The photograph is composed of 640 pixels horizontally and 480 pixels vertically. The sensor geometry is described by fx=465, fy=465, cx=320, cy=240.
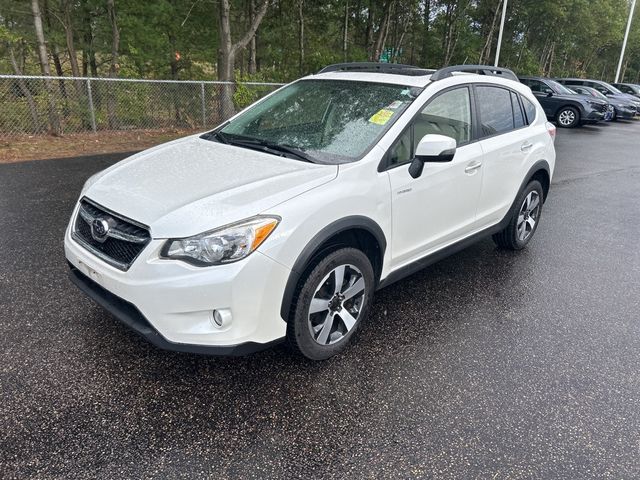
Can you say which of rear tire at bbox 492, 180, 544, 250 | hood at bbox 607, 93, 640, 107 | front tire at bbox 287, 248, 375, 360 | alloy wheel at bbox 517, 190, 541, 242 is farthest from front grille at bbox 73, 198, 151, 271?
hood at bbox 607, 93, 640, 107

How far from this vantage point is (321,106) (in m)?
3.58

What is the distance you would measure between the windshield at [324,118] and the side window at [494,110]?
838mm

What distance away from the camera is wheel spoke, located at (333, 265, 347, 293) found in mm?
2742

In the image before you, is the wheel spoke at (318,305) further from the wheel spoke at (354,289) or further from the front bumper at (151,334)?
the front bumper at (151,334)

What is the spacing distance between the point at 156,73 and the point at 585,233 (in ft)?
50.5

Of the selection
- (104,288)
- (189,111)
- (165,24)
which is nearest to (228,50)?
(189,111)

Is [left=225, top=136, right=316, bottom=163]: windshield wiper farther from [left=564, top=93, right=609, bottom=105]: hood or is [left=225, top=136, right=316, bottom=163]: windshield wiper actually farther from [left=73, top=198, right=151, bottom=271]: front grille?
[left=564, top=93, right=609, bottom=105]: hood

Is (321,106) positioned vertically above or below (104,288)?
above

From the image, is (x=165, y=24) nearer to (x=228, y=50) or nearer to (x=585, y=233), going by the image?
(x=228, y=50)

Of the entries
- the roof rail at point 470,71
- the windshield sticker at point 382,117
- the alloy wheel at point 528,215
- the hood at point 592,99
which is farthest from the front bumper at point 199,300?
the hood at point 592,99

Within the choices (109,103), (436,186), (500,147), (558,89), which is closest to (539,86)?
(558,89)

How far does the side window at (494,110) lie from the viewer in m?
3.82

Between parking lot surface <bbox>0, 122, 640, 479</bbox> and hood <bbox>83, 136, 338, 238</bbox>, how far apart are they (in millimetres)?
940

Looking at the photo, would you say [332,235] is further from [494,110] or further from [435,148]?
[494,110]
